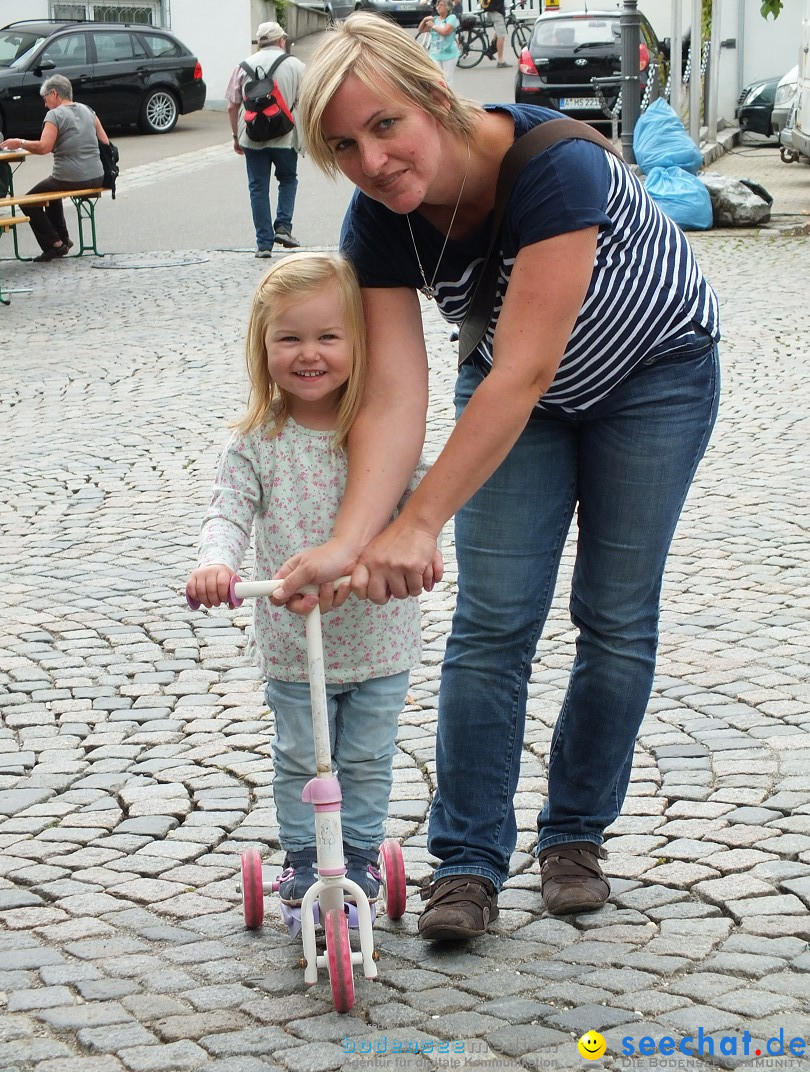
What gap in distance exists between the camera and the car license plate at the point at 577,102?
22.3m

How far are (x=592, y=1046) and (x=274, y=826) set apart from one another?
50.2 inches

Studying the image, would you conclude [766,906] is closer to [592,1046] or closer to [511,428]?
[592,1046]

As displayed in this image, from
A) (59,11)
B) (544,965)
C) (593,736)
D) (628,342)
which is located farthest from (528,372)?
(59,11)

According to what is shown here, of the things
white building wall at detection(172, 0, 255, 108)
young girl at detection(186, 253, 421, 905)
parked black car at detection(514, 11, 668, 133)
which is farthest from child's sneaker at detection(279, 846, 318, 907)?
white building wall at detection(172, 0, 255, 108)

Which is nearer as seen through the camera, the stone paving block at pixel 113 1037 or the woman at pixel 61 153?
the stone paving block at pixel 113 1037

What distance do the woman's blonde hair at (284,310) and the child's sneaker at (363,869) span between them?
80cm

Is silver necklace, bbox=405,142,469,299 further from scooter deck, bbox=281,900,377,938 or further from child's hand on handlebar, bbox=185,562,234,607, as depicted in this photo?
scooter deck, bbox=281,900,377,938

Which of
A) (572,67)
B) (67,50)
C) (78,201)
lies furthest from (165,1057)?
(67,50)

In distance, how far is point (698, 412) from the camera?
3016mm

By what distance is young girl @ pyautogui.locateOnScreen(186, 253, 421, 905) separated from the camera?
291 cm

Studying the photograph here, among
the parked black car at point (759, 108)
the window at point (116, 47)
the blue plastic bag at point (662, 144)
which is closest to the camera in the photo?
the blue plastic bag at point (662, 144)

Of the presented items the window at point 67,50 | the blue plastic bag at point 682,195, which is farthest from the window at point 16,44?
the blue plastic bag at point 682,195

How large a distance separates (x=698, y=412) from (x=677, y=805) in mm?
1131

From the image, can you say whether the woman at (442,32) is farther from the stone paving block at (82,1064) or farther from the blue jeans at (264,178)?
the stone paving block at (82,1064)
